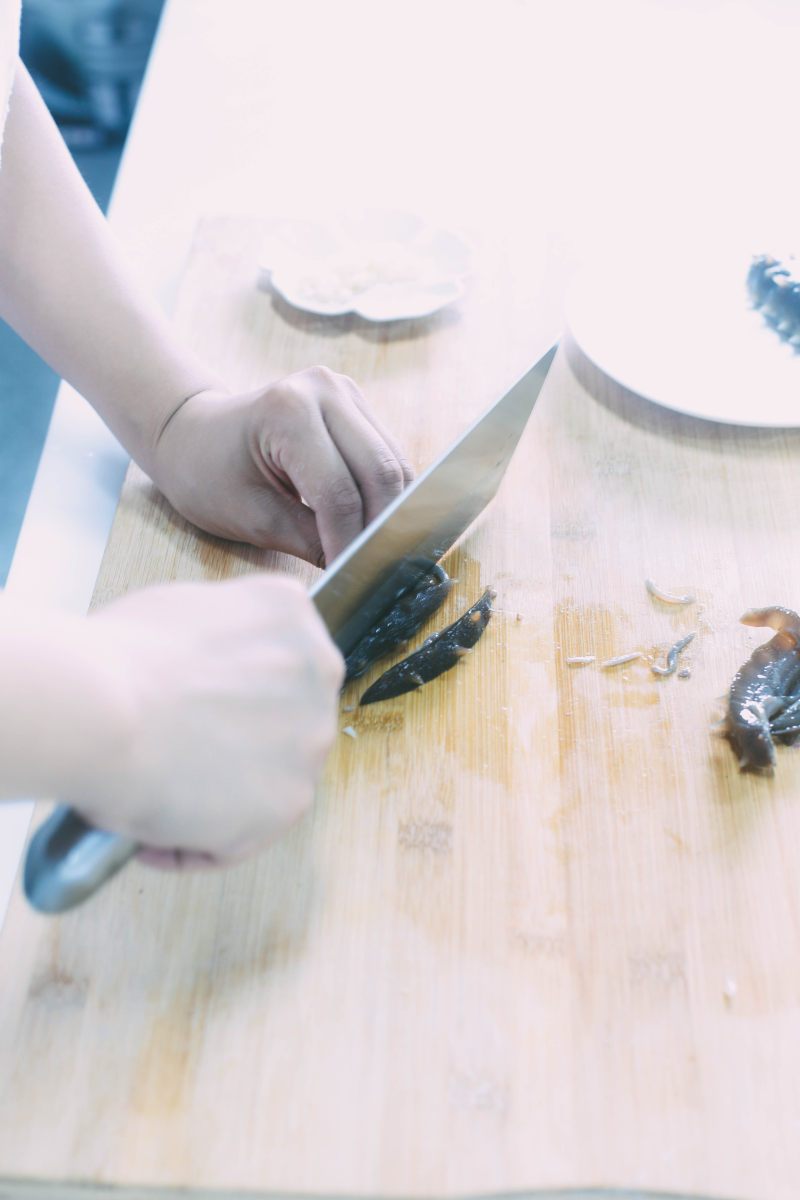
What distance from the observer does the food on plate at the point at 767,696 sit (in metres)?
1.28

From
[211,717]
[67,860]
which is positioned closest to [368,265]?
[211,717]

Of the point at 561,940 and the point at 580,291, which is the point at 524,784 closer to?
the point at 561,940

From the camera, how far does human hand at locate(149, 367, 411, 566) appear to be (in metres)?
1.39

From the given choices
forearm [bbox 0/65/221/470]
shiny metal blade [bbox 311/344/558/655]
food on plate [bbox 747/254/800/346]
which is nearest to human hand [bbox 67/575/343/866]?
shiny metal blade [bbox 311/344/558/655]

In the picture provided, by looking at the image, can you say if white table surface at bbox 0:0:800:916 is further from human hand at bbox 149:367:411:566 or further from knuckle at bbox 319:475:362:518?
knuckle at bbox 319:475:362:518

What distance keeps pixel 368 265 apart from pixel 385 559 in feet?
3.29

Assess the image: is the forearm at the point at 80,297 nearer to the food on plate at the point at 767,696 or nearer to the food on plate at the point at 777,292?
the food on plate at the point at 767,696

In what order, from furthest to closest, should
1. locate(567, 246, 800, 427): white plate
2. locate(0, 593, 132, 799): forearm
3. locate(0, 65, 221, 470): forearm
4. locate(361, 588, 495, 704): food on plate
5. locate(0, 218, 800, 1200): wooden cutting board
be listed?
locate(567, 246, 800, 427): white plate → locate(0, 65, 221, 470): forearm → locate(361, 588, 495, 704): food on plate → locate(0, 218, 800, 1200): wooden cutting board → locate(0, 593, 132, 799): forearm

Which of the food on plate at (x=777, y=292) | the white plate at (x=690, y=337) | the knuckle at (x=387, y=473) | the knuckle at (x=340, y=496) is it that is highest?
the food on plate at (x=777, y=292)

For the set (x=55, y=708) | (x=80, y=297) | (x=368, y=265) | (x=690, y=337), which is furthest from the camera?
(x=368, y=265)

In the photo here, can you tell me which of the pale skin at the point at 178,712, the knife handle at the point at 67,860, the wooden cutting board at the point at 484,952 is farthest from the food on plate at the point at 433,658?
the knife handle at the point at 67,860

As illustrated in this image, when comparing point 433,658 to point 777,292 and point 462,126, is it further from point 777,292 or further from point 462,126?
point 462,126

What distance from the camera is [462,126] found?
8.61 ft

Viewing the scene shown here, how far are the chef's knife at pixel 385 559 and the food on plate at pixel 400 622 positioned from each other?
0.02m
